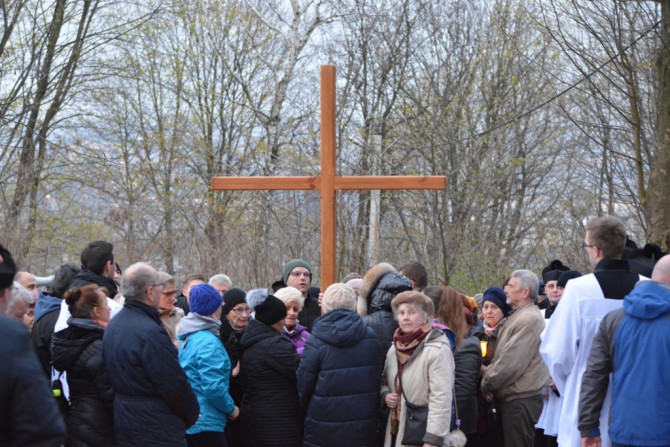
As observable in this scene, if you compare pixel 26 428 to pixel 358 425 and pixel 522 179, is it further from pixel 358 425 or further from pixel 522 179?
pixel 522 179

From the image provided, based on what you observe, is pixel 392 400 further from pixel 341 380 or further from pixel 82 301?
pixel 82 301

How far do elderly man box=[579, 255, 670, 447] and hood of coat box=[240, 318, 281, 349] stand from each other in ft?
7.68

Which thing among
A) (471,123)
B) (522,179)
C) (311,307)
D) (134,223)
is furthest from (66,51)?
(311,307)

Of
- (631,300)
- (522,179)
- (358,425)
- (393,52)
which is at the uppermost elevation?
(393,52)

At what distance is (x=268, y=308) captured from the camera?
6.52 meters

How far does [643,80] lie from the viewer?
16.4 metres

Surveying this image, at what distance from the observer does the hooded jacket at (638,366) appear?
199 inches

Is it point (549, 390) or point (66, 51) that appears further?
point (66, 51)

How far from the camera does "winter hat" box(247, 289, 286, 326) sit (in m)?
6.52

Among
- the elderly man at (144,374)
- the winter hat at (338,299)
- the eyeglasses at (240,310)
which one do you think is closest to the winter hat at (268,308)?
the winter hat at (338,299)

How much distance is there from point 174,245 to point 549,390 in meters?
15.1

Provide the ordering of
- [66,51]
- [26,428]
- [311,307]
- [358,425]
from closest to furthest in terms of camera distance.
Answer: [26,428], [358,425], [311,307], [66,51]

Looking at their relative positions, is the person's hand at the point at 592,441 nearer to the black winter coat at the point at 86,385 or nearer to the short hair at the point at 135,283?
the short hair at the point at 135,283

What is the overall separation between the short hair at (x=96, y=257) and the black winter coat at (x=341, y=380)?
5.62 feet
